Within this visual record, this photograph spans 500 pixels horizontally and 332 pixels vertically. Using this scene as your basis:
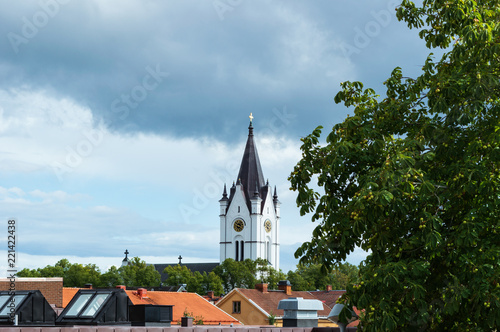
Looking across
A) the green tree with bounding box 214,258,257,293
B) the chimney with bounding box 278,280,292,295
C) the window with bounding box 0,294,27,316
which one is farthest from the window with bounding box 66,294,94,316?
the green tree with bounding box 214,258,257,293

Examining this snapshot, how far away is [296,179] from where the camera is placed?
43.6ft

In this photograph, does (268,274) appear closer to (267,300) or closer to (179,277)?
(179,277)

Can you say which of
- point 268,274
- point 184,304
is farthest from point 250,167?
point 184,304

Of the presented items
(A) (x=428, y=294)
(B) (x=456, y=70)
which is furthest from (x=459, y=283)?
(B) (x=456, y=70)

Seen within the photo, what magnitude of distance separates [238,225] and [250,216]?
447cm

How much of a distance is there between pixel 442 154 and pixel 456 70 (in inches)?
69.4

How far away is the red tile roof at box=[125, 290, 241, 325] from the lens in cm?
4791

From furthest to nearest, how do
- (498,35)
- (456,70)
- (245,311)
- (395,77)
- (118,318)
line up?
(245,311) < (118,318) < (395,77) < (456,70) < (498,35)

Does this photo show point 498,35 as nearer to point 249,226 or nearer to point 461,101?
point 461,101

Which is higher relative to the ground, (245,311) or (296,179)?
(296,179)

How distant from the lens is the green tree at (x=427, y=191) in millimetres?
10500

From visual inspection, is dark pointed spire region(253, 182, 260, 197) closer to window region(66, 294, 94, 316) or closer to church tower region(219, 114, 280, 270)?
church tower region(219, 114, 280, 270)

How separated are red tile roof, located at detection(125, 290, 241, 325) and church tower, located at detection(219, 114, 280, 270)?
355 feet

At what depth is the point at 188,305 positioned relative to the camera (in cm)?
5078
